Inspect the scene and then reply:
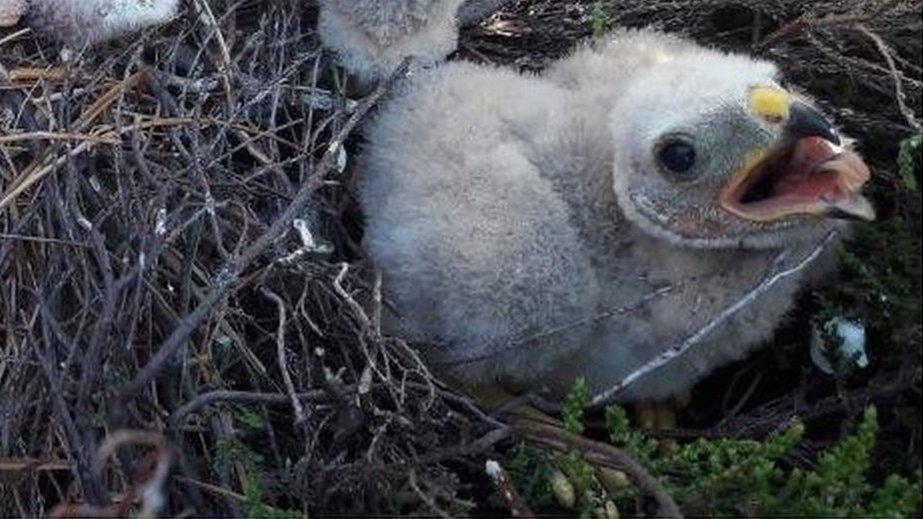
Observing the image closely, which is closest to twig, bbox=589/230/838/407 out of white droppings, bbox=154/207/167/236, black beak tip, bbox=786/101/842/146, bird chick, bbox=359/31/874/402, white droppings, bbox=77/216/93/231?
bird chick, bbox=359/31/874/402

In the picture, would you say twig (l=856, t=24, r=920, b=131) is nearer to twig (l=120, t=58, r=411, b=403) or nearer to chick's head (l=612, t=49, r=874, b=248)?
chick's head (l=612, t=49, r=874, b=248)

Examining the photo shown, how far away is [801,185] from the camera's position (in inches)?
93.0

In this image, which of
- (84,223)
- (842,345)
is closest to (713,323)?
(842,345)

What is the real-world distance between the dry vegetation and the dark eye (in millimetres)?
387

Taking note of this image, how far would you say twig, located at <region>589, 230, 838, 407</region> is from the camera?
2.41 metres

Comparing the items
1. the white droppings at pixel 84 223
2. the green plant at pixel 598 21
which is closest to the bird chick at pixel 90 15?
the white droppings at pixel 84 223

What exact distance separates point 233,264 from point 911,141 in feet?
3.96

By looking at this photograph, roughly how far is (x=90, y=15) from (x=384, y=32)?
607mm

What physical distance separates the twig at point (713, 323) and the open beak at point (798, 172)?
0.44 ft

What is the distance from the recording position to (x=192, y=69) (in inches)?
113

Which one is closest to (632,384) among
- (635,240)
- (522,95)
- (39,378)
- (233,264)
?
(635,240)

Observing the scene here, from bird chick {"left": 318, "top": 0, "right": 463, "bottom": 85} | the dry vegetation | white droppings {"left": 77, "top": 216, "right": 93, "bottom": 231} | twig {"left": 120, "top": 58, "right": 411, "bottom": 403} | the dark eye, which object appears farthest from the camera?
bird chick {"left": 318, "top": 0, "right": 463, "bottom": 85}

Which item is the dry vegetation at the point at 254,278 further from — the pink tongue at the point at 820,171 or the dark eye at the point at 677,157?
the dark eye at the point at 677,157

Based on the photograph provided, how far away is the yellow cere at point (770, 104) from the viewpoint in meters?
2.31
